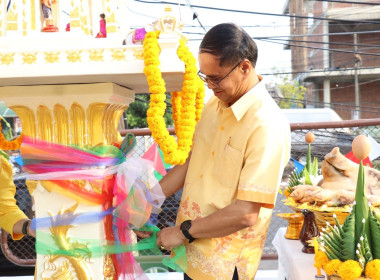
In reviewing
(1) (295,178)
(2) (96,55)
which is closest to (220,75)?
(2) (96,55)

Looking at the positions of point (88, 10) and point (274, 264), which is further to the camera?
point (274, 264)

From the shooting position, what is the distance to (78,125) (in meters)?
1.78

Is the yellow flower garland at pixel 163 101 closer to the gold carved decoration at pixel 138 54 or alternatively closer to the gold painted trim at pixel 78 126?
the gold carved decoration at pixel 138 54

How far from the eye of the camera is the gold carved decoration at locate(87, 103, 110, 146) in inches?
70.0

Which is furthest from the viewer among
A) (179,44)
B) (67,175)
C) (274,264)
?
(274,264)

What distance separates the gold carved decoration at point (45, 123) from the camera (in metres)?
1.78

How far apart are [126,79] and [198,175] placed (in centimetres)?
45

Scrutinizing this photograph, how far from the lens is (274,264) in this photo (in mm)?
5426

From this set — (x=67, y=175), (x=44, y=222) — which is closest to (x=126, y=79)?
(x=67, y=175)

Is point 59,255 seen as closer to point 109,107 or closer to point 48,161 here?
point 48,161

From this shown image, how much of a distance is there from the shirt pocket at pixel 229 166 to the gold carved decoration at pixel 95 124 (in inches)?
17.6

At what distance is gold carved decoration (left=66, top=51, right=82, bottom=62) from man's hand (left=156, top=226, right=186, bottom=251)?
68cm

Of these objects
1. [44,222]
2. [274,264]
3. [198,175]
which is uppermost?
[198,175]

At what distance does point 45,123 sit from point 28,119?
72 mm
